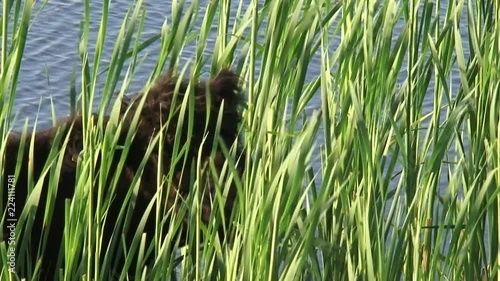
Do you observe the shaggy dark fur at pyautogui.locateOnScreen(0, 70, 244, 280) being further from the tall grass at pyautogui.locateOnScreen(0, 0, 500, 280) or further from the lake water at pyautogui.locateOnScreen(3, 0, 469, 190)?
the lake water at pyautogui.locateOnScreen(3, 0, 469, 190)

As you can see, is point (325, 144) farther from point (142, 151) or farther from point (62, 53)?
point (62, 53)

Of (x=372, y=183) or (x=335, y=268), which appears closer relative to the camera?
(x=372, y=183)

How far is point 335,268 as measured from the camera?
6.13 ft

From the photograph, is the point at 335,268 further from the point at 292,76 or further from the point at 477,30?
the point at 477,30

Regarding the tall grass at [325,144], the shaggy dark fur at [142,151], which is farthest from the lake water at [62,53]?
the tall grass at [325,144]

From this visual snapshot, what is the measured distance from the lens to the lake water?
471cm

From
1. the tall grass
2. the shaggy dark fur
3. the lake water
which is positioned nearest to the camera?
the tall grass

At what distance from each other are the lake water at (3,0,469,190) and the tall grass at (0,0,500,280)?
8.46 ft

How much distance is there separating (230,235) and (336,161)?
28 centimetres

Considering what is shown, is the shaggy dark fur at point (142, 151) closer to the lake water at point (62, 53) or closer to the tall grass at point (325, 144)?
the tall grass at point (325, 144)

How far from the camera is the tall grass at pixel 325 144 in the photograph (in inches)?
62.8

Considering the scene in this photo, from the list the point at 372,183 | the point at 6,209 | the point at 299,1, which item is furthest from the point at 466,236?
the point at 6,209

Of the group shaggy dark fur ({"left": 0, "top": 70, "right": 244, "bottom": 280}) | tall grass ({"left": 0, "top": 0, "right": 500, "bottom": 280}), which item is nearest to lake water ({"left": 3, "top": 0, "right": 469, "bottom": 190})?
shaggy dark fur ({"left": 0, "top": 70, "right": 244, "bottom": 280})

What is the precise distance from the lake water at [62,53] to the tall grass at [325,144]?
8.46 feet
